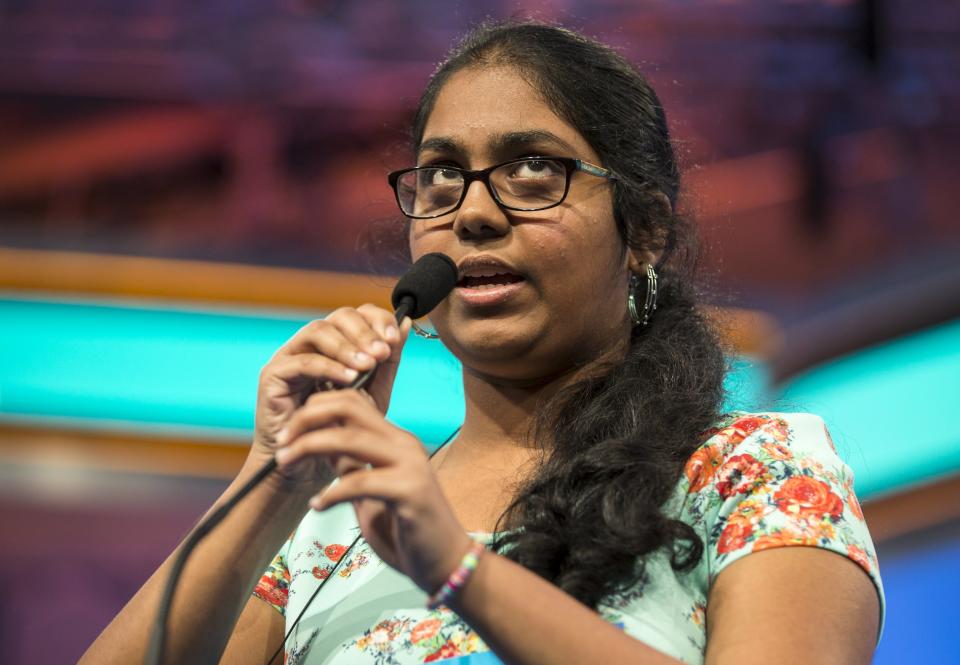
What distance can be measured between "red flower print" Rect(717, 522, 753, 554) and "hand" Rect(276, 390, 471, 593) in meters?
0.38

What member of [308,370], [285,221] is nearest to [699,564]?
[308,370]

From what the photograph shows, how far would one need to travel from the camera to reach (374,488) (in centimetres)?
98

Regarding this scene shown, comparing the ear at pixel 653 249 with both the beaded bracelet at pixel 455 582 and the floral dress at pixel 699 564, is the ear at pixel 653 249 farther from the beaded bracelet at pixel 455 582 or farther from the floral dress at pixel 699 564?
the beaded bracelet at pixel 455 582

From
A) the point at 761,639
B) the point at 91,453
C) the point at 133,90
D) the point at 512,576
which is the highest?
the point at 133,90

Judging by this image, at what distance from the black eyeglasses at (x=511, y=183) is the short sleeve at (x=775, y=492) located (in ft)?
1.25

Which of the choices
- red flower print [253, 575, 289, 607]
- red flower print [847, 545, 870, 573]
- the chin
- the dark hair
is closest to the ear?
the dark hair

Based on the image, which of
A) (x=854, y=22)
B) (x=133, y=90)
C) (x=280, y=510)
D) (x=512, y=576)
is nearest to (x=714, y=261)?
(x=854, y=22)

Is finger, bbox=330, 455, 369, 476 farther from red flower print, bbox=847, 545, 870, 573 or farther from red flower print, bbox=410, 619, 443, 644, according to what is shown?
red flower print, bbox=847, 545, 870, 573

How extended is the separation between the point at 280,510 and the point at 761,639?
23.2 inches

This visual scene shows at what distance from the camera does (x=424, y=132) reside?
5.62 feet

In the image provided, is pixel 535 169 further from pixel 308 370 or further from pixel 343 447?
pixel 343 447

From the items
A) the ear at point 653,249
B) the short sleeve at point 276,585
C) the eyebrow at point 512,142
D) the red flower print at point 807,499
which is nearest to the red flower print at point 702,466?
the red flower print at point 807,499

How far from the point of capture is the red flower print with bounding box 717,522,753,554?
50.1 inches

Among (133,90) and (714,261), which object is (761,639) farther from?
(133,90)
